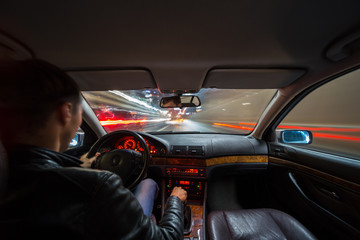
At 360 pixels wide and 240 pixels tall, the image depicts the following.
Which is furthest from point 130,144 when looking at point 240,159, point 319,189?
point 319,189

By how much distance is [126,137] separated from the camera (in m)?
2.41

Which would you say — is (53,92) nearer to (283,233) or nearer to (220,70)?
(220,70)

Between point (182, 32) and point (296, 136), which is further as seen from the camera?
point (296, 136)

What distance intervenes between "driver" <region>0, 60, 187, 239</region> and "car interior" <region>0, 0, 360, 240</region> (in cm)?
78

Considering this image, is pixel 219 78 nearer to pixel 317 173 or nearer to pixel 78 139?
pixel 317 173

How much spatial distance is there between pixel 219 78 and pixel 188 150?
1308 mm

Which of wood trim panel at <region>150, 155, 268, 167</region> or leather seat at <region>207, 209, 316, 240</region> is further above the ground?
wood trim panel at <region>150, 155, 268, 167</region>

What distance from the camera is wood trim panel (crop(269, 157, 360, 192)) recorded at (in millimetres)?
1519

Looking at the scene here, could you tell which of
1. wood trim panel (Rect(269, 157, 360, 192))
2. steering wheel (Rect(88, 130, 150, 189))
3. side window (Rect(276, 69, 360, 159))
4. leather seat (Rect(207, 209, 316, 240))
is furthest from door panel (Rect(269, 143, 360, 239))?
side window (Rect(276, 69, 360, 159))

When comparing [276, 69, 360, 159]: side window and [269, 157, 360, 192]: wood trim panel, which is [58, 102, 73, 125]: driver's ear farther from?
[276, 69, 360, 159]: side window

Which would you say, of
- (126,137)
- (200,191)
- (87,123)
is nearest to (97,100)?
(87,123)

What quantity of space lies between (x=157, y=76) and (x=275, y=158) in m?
2.46

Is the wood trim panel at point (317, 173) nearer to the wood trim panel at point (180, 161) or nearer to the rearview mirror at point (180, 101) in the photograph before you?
the wood trim panel at point (180, 161)

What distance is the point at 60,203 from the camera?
22.7 inches
